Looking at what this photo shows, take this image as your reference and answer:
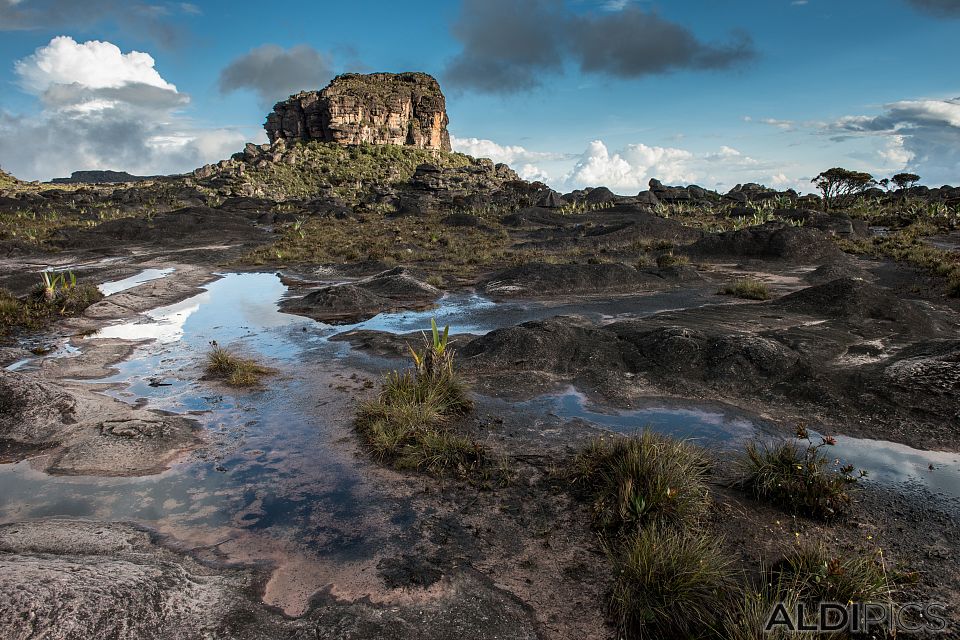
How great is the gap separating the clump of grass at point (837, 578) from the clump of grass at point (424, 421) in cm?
357

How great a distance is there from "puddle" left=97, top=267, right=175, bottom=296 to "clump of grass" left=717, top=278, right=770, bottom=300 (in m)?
21.2

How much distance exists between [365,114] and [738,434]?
110 meters

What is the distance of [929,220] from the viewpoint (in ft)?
114

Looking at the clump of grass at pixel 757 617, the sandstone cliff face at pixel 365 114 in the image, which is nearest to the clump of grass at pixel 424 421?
the clump of grass at pixel 757 617

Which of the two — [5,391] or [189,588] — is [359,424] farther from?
[5,391]

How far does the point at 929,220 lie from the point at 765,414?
37.6 meters

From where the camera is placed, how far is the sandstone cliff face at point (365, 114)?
103438mm

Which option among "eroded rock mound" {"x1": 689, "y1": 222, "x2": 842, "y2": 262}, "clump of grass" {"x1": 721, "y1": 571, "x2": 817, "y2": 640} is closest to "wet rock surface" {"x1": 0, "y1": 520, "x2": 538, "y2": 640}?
"clump of grass" {"x1": 721, "y1": 571, "x2": 817, "y2": 640}

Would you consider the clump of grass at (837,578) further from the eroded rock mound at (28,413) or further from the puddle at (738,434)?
the eroded rock mound at (28,413)

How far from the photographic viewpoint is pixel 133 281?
2192 centimetres

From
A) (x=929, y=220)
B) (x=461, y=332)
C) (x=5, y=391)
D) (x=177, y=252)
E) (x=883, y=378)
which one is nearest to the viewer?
(x=5, y=391)

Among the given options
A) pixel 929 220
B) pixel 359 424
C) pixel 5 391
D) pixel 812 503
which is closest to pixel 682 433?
pixel 812 503

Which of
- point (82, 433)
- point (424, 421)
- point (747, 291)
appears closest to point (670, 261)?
point (747, 291)

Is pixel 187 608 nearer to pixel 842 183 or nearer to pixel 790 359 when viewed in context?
pixel 790 359
